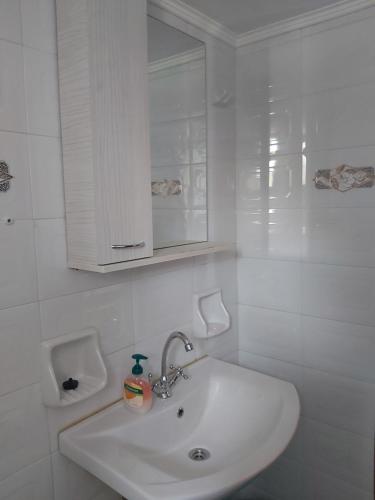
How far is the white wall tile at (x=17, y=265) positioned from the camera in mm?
975

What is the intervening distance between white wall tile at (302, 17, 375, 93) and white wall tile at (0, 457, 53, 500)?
5.13ft

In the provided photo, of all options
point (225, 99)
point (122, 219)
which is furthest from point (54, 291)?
point (225, 99)

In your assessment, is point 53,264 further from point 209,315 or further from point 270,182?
point 270,182

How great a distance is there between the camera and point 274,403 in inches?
52.1

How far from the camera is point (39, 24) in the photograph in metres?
1.01

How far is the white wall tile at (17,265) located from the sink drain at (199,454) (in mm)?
722

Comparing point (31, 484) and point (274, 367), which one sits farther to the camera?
point (274, 367)

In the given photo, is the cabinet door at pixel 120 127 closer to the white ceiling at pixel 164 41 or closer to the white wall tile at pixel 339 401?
the white ceiling at pixel 164 41

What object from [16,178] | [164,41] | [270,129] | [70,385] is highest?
[164,41]

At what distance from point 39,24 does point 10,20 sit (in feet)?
0.26

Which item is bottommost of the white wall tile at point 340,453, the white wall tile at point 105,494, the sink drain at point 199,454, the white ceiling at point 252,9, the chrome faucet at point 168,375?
the white wall tile at point 340,453

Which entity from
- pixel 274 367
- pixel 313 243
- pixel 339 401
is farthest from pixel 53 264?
pixel 339 401

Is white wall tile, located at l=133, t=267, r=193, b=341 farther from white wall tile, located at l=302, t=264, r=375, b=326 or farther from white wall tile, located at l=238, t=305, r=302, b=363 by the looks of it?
white wall tile, located at l=302, t=264, r=375, b=326

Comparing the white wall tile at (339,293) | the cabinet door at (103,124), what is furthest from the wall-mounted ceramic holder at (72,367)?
the white wall tile at (339,293)
